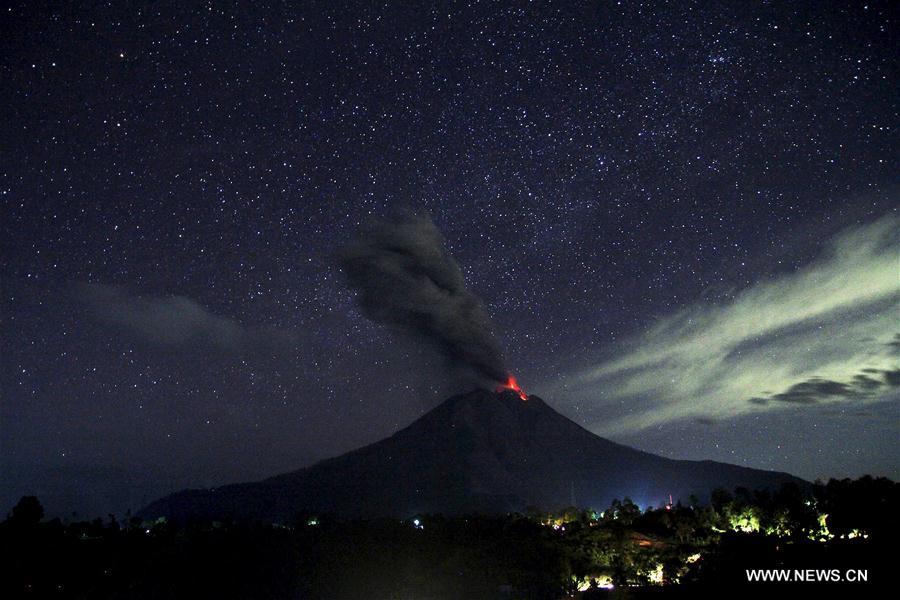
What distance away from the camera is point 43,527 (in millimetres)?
49500

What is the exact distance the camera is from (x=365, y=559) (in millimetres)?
47438

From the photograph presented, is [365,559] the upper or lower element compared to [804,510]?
lower

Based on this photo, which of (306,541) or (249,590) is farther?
(306,541)

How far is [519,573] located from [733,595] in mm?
20984

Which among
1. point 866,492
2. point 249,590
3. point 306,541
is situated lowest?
point 249,590

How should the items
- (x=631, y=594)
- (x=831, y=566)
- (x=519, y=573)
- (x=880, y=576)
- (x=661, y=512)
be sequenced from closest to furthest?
(x=880, y=576)
(x=831, y=566)
(x=631, y=594)
(x=519, y=573)
(x=661, y=512)

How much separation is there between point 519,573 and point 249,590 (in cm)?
2054

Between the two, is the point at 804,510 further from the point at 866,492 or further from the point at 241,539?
the point at 241,539

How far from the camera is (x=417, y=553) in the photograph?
47.1 metres

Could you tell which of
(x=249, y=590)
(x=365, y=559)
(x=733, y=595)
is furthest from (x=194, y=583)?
(x=733, y=595)

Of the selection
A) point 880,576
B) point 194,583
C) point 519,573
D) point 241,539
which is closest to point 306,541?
point 241,539

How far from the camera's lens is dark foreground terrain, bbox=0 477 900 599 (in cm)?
4028

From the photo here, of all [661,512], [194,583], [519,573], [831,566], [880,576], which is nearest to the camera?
[880,576]

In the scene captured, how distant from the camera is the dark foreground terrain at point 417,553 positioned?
40281mm
